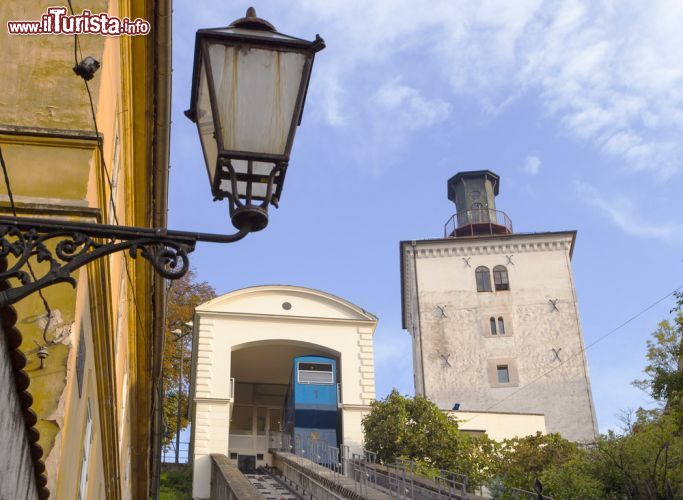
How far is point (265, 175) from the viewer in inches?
145

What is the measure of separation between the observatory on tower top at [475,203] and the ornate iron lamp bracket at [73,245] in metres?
49.2

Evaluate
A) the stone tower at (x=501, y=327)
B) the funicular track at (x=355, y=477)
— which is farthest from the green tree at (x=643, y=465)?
the stone tower at (x=501, y=327)

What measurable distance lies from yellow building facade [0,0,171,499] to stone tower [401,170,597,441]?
1343 inches

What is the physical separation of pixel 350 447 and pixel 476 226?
2627 cm

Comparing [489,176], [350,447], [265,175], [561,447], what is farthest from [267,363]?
[265,175]

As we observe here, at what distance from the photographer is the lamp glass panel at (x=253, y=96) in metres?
3.65

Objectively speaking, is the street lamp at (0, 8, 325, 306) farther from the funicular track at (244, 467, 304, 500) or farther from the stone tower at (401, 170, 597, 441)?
the stone tower at (401, 170, 597, 441)

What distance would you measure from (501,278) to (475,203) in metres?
8.61

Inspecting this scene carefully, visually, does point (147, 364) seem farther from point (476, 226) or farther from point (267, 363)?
point (476, 226)

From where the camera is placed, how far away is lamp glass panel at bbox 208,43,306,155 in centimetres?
365

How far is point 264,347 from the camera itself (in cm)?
3350

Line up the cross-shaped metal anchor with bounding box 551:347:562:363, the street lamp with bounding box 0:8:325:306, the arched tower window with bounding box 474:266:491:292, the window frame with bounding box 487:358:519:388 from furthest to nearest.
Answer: the arched tower window with bounding box 474:266:491:292, the cross-shaped metal anchor with bounding box 551:347:562:363, the window frame with bounding box 487:358:519:388, the street lamp with bounding box 0:8:325:306

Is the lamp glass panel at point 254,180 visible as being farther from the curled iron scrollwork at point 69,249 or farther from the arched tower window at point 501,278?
the arched tower window at point 501,278

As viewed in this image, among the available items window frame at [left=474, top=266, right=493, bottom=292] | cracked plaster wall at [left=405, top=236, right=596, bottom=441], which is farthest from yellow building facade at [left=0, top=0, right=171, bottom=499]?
window frame at [left=474, top=266, right=493, bottom=292]
